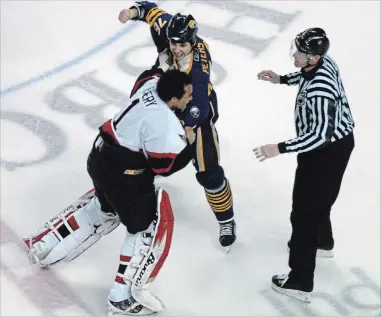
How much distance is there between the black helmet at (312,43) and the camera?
338cm

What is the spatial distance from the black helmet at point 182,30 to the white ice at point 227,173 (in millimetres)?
1120

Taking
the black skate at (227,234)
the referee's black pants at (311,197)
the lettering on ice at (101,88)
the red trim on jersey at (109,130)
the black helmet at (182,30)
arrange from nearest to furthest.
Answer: the red trim on jersey at (109,130)
the referee's black pants at (311,197)
the black helmet at (182,30)
the black skate at (227,234)
the lettering on ice at (101,88)

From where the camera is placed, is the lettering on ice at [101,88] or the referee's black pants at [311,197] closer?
the referee's black pants at [311,197]

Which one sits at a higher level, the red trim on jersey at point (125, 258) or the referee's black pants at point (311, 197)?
the referee's black pants at point (311, 197)

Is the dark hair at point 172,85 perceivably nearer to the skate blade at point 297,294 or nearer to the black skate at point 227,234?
the black skate at point 227,234

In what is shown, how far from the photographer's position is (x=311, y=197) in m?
3.61

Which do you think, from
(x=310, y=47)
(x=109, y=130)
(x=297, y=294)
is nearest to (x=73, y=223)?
(x=109, y=130)

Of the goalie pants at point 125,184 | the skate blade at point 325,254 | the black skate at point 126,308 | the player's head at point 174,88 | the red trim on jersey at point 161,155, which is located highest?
the player's head at point 174,88

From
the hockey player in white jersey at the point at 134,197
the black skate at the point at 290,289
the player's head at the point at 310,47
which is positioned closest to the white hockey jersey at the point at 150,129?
the hockey player in white jersey at the point at 134,197

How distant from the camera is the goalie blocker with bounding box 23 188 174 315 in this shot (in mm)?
3615

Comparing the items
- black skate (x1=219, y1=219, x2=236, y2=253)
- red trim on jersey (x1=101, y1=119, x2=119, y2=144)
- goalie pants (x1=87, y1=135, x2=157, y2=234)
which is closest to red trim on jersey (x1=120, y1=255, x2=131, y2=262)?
goalie pants (x1=87, y1=135, x2=157, y2=234)

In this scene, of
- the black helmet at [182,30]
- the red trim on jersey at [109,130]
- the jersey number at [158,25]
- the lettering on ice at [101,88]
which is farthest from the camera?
the lettering on ice at [101,88]

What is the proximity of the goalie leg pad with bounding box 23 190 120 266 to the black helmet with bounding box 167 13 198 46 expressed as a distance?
2.91 ft

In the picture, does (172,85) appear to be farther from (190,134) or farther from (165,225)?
(165,225)
